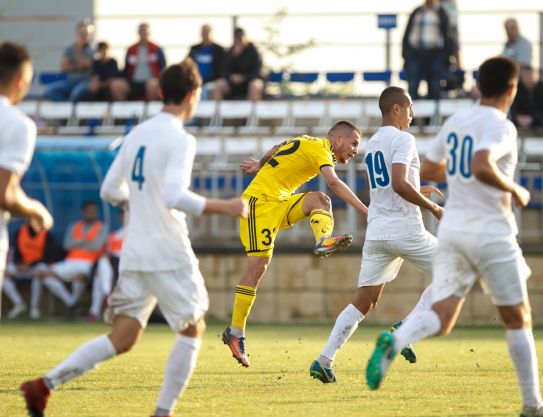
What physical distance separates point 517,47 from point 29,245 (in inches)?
331

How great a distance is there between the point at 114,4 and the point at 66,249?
27.2ft

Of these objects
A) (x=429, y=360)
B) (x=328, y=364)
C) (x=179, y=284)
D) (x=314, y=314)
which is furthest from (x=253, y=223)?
(x=314, y=314)

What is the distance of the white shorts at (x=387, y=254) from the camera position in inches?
408

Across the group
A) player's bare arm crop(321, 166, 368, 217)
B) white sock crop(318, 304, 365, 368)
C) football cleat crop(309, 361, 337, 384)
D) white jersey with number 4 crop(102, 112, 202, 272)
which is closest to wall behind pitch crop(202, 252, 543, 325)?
player's bare arm crop(321, 166, 368, 217)

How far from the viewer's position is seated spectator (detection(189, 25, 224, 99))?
23234 millimetres

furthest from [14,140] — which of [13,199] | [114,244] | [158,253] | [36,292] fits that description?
[36,292]

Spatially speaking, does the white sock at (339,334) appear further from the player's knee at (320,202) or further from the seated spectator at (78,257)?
the seated spectator at (78,257)

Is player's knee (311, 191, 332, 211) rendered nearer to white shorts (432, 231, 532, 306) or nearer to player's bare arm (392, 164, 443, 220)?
player's bare arm (392, 164, 443, 220)

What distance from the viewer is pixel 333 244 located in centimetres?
1084

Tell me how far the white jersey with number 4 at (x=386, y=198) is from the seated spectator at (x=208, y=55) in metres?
13.1

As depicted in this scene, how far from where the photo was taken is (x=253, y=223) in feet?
37.3

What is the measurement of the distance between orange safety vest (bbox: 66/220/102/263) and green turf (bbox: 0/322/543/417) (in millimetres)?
5148

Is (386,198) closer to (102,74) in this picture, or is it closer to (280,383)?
(280,383)

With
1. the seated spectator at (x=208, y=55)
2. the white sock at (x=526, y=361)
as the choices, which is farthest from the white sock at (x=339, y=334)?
the seated spectator at (x=208, y=55)
